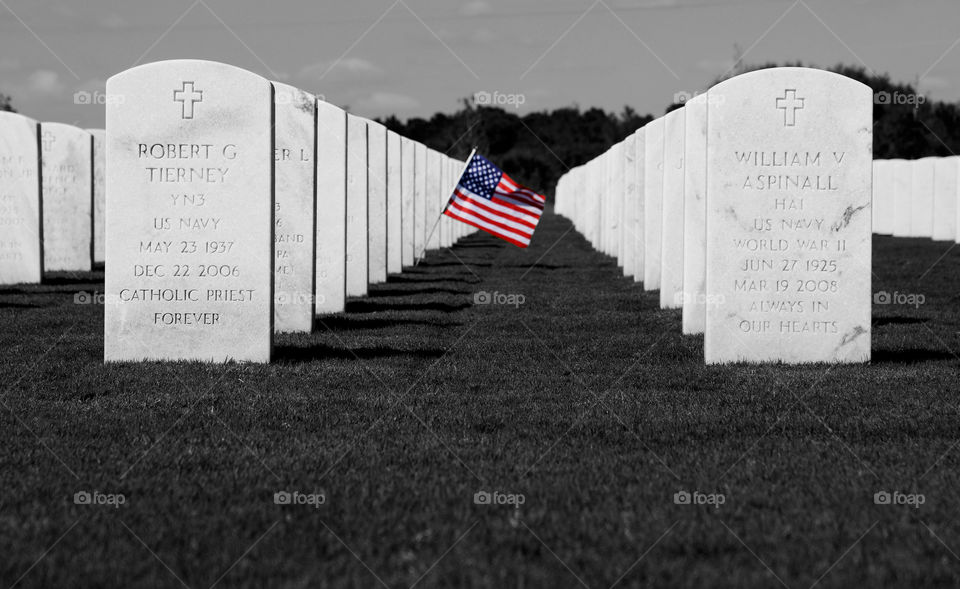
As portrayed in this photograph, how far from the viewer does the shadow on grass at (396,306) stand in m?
13.0

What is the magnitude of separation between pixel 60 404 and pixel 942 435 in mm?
4846

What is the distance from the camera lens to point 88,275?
696 inches

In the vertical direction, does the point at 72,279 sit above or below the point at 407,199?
below

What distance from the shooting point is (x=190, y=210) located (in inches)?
335

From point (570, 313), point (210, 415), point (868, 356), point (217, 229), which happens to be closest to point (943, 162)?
point (570, 313)

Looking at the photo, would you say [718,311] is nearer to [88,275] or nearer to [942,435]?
[942,435]

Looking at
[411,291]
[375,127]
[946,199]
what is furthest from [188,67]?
[946,199]

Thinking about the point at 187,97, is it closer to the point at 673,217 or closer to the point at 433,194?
the point at 673,217

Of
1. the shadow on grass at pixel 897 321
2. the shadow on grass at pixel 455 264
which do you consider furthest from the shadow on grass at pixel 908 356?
the shadow on grass at pixel 455 264

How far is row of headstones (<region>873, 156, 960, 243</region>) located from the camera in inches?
1093

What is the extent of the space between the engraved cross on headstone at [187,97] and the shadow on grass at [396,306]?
466 centimetres

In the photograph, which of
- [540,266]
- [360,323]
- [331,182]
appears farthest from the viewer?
[540,266]

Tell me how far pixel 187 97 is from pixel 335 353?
226 centimetres

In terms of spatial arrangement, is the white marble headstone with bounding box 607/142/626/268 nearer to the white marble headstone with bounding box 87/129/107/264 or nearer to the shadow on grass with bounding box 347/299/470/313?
the shadow on grass with bounding box 347/299/470/313
